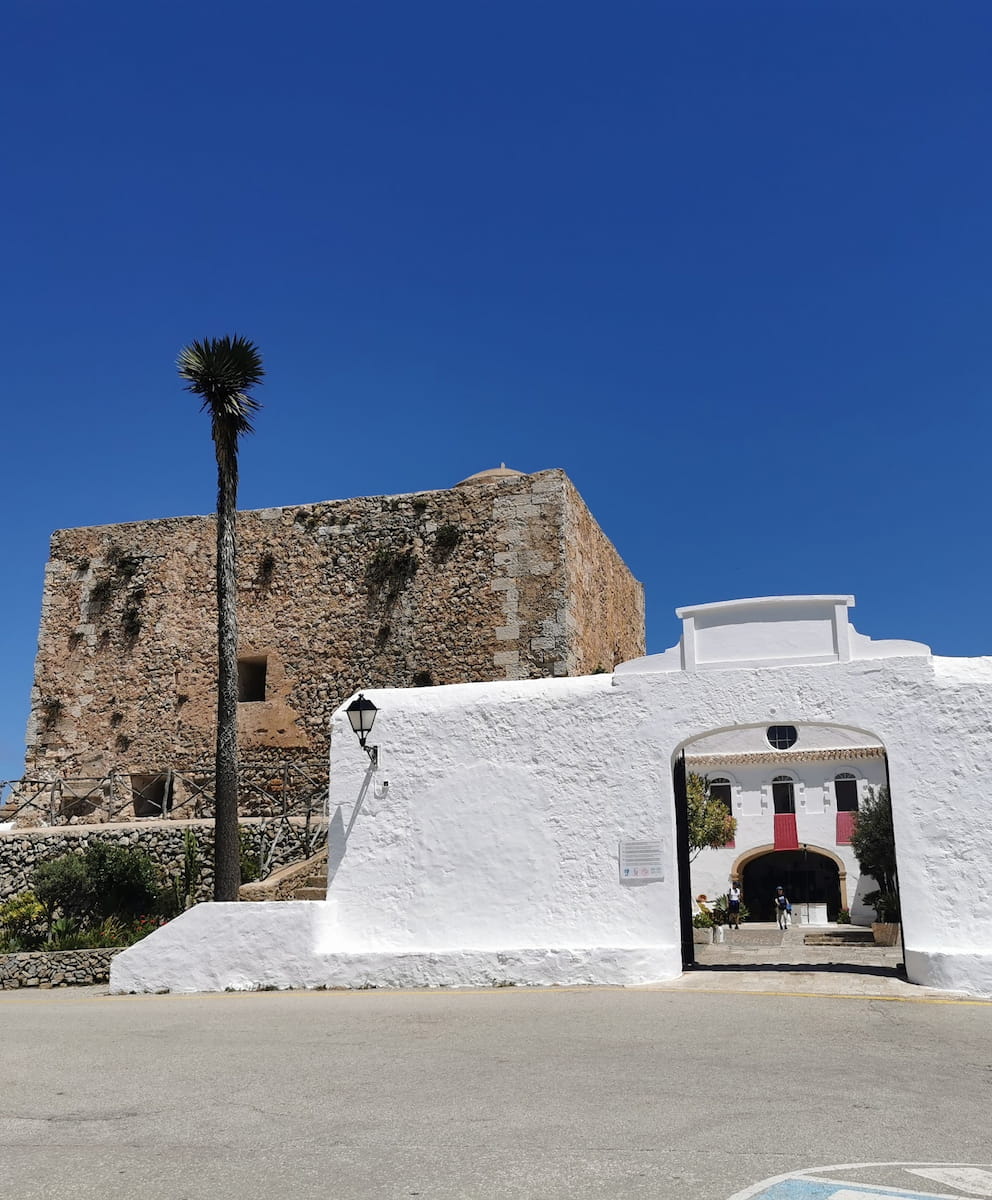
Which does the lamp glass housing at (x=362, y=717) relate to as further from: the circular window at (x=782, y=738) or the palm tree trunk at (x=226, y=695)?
the circular window at (x=782, y=738)

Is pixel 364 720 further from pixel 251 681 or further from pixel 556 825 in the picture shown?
pixel 251 681

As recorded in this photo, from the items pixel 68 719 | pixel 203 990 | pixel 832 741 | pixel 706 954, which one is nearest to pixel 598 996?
pixel 203 990

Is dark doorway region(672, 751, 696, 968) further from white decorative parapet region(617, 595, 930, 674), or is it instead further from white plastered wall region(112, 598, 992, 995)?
white decorative parapet region(617, 595, 930, 674)

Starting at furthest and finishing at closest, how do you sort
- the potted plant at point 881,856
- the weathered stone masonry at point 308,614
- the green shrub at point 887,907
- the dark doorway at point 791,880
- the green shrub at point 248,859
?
the dark doorway at point 791,880 → the green shrub at point 887,907 → the potted plant at point 881,856 → the weathered stone masonry at point 308,614 → the green shrub at point 248,859

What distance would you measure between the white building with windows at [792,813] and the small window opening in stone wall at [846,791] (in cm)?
3

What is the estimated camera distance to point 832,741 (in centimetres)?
3797

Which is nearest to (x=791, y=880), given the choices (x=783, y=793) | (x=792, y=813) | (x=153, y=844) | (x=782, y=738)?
(x=792, y=813)

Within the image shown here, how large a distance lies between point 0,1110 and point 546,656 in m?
12.5

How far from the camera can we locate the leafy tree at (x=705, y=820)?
30453mm

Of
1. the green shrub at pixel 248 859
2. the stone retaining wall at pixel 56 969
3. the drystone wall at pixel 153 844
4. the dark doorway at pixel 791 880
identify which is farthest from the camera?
the dark doorway at pixel 791 880

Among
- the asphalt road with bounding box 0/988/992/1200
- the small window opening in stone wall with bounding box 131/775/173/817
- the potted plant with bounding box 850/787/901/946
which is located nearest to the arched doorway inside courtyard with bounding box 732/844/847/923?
the potted plant with bounding box 850/787/901/946

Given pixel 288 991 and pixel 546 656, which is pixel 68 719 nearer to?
pixel 546 656

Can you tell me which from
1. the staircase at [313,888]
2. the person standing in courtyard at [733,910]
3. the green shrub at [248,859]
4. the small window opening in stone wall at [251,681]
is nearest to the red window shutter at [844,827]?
the person standing in courtyard at [733,910]

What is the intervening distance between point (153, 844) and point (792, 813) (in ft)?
85.4
